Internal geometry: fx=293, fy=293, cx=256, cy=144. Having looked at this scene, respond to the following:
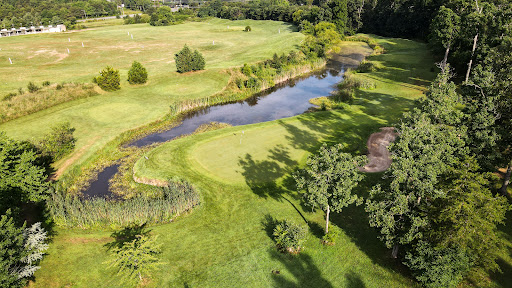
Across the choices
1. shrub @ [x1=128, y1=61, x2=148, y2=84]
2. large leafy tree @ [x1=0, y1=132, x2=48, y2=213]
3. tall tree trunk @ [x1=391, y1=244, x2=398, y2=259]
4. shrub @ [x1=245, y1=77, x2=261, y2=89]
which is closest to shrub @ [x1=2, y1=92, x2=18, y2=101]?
shrub @ [x1=128, y1=61, x2=148, y2=84]

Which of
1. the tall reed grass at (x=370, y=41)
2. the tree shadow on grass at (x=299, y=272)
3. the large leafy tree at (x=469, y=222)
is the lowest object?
the tree shadow on grass at (x=299, y=272)

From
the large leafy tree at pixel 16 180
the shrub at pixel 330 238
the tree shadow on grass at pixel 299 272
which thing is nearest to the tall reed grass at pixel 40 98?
the large leafy tree at pixel 16 180

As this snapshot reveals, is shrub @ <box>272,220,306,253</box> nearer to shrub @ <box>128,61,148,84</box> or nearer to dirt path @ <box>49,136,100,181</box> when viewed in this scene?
dirt path @ <box>49,136,100,181</box>

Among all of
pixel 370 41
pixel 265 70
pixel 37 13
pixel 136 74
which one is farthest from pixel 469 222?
pixel 37 13

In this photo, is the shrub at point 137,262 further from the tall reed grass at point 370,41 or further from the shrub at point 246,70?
the tall reed grass at point 370,41

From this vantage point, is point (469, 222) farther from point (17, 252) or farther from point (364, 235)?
point (17, 252)
